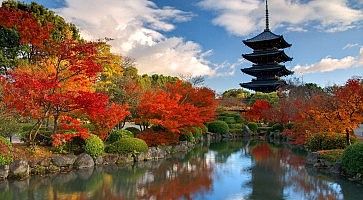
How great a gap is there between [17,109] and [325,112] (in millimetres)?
12590

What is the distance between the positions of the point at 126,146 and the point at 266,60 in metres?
33.2

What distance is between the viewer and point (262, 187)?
41.1 feet

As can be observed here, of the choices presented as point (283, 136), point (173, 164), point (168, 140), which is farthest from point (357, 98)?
point (283, 136)

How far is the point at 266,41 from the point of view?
45969mm

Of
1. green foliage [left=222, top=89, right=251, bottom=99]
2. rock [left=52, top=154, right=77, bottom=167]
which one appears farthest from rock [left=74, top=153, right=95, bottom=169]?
green foliage [left=222, top=89, right=251, bottom=99]

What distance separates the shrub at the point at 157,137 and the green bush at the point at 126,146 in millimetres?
1792

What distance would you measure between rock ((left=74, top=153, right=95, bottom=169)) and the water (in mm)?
536

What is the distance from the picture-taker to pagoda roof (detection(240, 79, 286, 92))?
4621cm

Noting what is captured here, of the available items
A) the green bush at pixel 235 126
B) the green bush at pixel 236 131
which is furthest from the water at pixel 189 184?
the green bush at pixel 235 126

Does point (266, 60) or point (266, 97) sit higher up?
point (266, 60)

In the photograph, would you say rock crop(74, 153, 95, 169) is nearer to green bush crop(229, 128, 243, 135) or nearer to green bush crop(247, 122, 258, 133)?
green bush crop(229, 128, 243, 135)

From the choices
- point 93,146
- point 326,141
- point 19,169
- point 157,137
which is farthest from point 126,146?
point 326,141

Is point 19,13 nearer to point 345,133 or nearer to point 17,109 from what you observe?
point 17,109

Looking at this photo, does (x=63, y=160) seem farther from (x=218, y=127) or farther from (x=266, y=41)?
(x=266, y=41)
